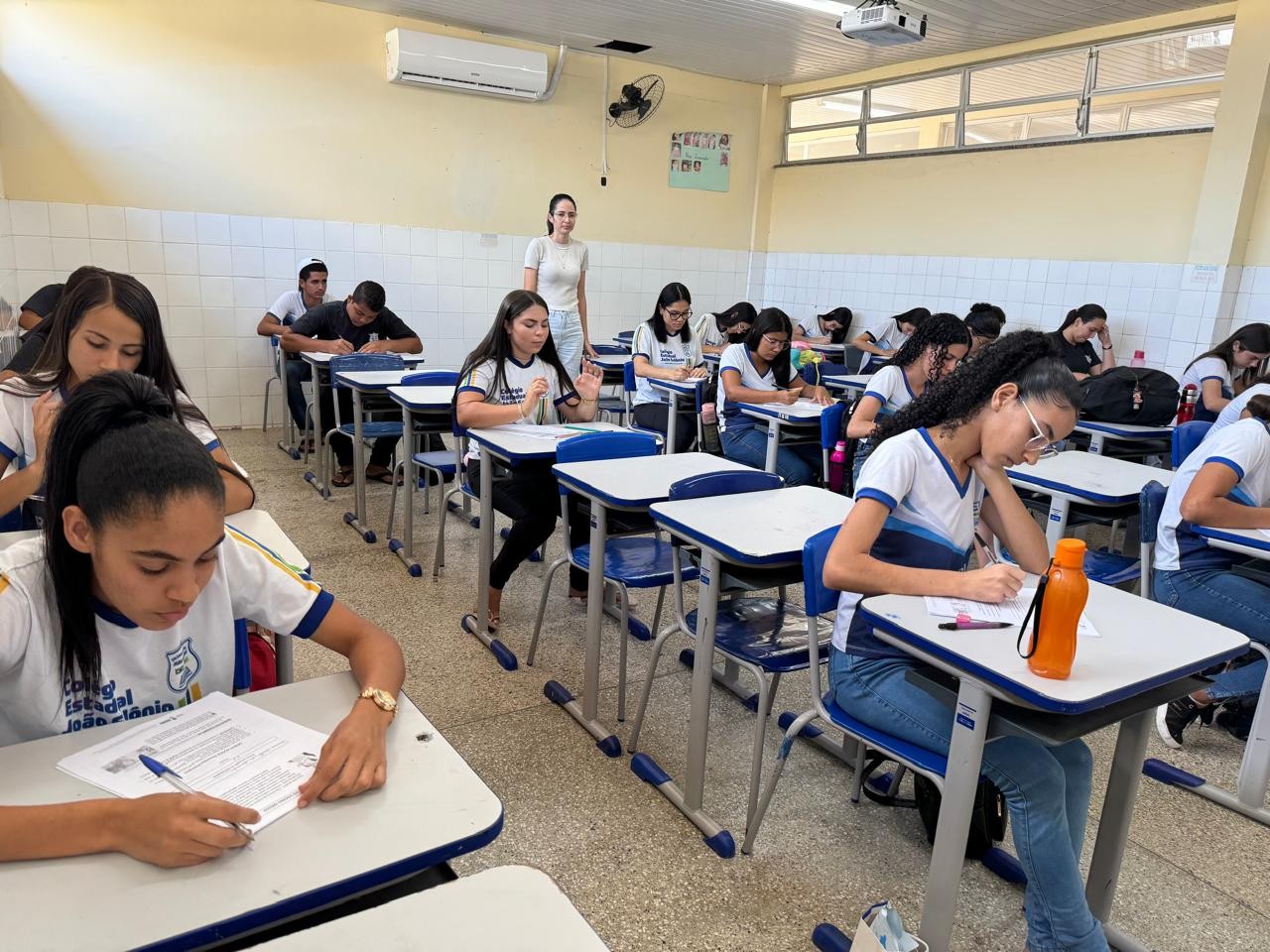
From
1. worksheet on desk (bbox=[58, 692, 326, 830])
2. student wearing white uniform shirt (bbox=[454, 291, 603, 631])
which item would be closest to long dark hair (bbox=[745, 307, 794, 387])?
student wearing white uniform shirt (bbox=[454, 291, 603, 631])

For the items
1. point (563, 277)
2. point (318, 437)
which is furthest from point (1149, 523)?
point (318, 437)

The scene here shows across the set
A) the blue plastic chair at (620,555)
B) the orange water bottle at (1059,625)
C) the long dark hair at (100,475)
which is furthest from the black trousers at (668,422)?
the long dark hair at (100,475)

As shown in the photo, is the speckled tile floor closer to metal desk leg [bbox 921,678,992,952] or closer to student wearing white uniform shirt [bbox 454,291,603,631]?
metal desk leg [bbox 921,678,992,952]

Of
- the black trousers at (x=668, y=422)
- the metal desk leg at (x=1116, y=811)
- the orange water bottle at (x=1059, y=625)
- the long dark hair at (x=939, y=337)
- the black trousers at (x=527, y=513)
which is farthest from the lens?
the black trousers at (x=668, y=422)

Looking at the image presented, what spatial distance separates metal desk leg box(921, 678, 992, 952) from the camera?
1.48 meters

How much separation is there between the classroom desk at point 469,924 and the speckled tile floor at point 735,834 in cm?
107

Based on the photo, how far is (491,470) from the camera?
122 inches

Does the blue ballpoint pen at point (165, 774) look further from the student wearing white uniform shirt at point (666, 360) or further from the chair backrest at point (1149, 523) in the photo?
the student wearing white uniform shirt at point (666, 360)

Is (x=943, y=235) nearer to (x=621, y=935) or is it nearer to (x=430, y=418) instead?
(x=430, y=418)

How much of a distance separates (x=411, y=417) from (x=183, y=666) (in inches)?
102

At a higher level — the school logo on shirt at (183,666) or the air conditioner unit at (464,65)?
the air conditioner unit at (464,65)

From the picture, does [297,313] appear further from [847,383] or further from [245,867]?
[245,867]

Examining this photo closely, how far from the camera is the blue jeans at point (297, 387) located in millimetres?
5664

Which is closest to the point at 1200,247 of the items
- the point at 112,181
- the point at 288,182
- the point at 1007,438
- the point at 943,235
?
the point at 943,235
